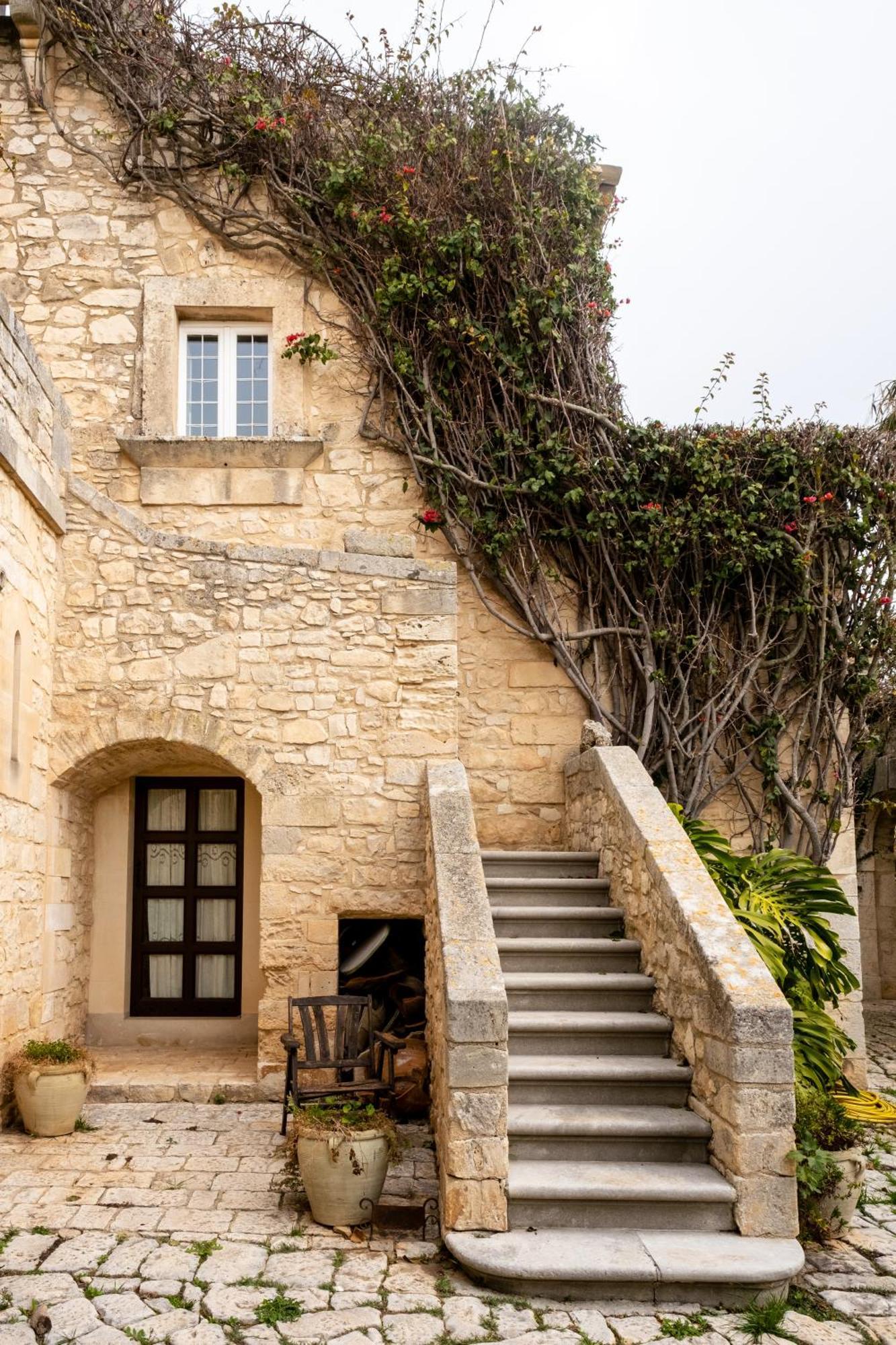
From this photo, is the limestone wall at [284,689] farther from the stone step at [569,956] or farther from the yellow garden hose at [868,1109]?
the yellow garden hose at [868,1109]

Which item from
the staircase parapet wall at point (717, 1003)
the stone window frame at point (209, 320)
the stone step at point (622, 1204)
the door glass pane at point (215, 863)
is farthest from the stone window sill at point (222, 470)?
the stone step at point (622, 1204)

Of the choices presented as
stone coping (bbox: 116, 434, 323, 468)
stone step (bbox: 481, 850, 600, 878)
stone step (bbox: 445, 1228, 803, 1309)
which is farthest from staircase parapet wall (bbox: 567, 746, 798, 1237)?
stone coping (bbox: 116, 434, 323, 468)

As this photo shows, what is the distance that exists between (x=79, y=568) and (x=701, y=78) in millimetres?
6900

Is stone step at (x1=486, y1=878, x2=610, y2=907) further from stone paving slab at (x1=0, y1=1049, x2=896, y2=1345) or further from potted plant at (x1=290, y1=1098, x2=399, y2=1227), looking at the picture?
potted plant at (x1=290, y1=1098, x2=399, y2=1227)

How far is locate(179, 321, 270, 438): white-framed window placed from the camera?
819 centimetres

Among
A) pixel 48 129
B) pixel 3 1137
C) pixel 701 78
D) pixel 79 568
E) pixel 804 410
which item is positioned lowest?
pixel 3 1137

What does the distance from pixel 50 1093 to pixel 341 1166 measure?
2119mm

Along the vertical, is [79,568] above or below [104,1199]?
above

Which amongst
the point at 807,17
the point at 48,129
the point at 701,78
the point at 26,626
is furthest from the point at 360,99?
the point at 26,626

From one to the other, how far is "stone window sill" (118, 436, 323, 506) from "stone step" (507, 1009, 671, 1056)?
4.40 metres

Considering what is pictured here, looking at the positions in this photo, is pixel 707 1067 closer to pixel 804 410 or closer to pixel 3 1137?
pixel 3 1137

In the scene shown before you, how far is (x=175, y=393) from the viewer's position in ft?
26.5

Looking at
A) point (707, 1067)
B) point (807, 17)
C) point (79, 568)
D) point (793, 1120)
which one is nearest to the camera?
point (793, 1120)

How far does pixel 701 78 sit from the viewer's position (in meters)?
9.32
